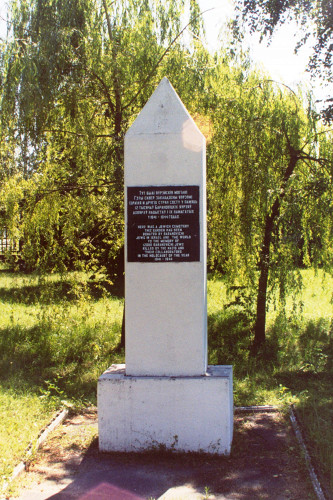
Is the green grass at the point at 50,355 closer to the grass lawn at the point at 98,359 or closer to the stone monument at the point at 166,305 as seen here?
the grass lawn at the point at 98,359

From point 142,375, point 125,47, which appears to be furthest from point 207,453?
point 125,47

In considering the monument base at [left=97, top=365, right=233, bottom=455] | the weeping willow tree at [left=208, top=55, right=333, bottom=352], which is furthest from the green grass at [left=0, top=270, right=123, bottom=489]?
the weeping willow tree at [left=208, top=55, right=333, bottom=352]

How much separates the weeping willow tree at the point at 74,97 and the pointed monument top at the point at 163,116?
3490 millimetres

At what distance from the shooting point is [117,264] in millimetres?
13812

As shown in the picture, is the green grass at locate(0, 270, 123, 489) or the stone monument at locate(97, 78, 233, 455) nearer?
the stone monument at locate(97, 78, 233, 455)

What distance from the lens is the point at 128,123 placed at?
30.2 feet

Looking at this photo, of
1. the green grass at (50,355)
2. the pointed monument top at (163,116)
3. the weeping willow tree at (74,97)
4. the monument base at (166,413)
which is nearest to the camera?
the monument base at (166,413)

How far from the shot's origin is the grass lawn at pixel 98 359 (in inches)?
239

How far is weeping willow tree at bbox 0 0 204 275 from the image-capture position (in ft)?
27.0

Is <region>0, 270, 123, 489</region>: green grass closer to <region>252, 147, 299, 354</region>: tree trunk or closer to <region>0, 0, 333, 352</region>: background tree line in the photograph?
<region>0, 0, 333, 352</region>: background tree line

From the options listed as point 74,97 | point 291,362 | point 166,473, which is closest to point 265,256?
point 291,362

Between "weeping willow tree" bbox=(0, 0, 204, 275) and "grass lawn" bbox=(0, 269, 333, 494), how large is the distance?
1.31 meters

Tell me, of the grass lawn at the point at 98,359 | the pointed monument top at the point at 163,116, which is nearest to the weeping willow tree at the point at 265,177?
the grass lawn at the point at 98,359

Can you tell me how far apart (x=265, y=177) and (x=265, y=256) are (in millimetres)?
1385
